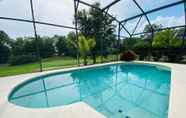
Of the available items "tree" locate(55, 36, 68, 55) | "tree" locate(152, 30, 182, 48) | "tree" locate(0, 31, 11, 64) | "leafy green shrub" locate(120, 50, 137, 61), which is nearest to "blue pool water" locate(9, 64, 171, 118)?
"tree" locate(0, 31, 11, 64)

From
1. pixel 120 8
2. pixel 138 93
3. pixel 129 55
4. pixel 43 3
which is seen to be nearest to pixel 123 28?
pixel 120 8

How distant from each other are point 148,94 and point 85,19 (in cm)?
1839

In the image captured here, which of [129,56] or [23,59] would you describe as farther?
[23,59]

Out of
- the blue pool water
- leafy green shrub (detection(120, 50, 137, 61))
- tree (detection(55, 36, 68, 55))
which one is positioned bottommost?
the blue pool water

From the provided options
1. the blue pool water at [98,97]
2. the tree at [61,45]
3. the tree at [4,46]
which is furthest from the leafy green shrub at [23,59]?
the blue pool water at [98,97]

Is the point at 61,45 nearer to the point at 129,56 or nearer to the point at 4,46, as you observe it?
the point at 4,46

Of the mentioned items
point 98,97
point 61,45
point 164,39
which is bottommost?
point 98,97

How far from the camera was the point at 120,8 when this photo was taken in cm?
1055

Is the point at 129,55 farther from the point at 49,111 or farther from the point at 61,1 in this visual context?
the point at 49,111

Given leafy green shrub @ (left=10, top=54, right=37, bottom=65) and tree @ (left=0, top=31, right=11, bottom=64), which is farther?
leafy green shrub @ (left=10, top=54, right=37, bottom=65)

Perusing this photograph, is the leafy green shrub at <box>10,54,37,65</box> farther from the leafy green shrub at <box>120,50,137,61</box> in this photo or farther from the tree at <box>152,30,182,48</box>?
the tree at <box>152,30,182,48</box>

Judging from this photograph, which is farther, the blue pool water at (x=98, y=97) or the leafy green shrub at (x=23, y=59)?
the leafy green shrub at (x=23, y=59)

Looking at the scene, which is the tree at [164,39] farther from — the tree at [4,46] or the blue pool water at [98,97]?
the tree at [4,46]

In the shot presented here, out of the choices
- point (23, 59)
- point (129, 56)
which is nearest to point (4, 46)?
point (23, 59)
